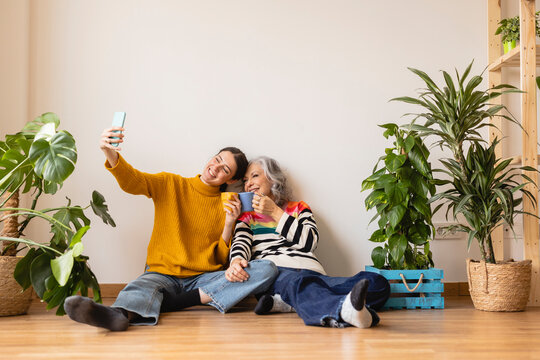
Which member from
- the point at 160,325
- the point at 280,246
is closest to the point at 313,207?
the point at 280,246

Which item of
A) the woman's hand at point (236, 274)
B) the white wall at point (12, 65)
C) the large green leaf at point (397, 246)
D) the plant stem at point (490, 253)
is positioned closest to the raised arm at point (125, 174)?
the woman's hand at point (236, 274)

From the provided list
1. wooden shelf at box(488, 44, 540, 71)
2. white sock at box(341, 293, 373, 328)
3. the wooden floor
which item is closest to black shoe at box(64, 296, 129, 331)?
the wooden floor

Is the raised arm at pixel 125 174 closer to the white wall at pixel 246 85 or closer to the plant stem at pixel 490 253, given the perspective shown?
the white wall at pixel 246 85

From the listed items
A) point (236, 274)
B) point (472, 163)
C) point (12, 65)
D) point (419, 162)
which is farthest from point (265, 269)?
point (12, 65)

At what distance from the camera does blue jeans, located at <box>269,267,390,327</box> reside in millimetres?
1934

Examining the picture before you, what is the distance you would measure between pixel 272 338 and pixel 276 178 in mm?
1107

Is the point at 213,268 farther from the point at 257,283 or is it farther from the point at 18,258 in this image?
the point at 18,258

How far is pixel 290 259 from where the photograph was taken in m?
2.53

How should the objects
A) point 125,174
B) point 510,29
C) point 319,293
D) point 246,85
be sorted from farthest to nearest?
point 246,85, point 510,29, point 125,174, point 319,293

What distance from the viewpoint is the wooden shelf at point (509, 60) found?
8.76 ft

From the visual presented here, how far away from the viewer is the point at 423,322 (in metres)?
2.08

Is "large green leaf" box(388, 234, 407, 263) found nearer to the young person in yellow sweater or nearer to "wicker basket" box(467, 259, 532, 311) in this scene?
"wicker basket" box(467, 259, 532, 311)

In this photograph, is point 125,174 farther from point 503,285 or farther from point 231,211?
point 503,285

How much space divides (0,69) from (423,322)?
8.19 feet
